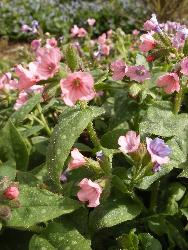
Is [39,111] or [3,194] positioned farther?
[39,111]

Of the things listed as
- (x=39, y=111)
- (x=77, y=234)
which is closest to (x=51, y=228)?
(x=77, y=234)

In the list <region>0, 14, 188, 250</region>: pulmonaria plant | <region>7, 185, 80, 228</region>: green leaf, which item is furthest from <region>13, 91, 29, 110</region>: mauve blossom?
<region>7, 185, 80, 228</region>: green leaf

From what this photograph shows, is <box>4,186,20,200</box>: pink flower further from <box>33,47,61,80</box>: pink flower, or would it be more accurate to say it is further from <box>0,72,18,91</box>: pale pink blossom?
<box>0,72,18,91</box>: pale pink blossom

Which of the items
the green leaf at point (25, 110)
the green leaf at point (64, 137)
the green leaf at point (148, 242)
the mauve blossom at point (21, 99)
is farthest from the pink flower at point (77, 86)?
the mauve blossom at point (21, 99)

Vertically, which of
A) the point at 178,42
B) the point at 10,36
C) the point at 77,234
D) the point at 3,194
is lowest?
the point at 10,36

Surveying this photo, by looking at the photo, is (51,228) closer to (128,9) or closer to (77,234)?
(77,234)

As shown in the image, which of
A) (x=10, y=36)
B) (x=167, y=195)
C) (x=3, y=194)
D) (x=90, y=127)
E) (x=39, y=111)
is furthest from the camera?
(x=10, y=36)

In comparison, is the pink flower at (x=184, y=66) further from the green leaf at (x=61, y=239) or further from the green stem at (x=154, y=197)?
the green leaf at (x=61, y=239)

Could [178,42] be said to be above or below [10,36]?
above
